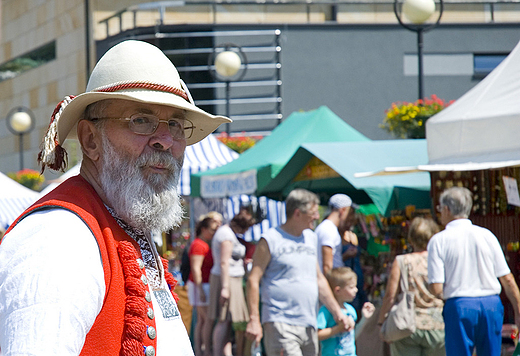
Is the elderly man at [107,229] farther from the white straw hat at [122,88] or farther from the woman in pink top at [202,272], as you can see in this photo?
the woman in pink top at [202,272]

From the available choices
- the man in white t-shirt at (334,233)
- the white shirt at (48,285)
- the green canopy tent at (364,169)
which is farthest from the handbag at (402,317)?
the white shirt at (48,285)

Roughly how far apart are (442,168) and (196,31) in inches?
581

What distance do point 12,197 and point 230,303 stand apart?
2.99m

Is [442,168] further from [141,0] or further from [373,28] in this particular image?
[141,0]

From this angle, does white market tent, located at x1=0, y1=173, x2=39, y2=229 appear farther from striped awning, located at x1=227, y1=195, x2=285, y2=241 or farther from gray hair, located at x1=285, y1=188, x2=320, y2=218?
gray hair, located at x1=285, y1=188, x2=320, y2=218

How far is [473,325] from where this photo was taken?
18.8 feet

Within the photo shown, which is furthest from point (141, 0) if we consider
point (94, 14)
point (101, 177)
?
point (101, 177)

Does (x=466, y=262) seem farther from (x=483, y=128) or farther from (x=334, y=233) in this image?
(x=334, y=233)

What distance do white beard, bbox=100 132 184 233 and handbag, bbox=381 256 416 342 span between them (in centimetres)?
438

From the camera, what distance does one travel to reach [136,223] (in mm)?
2213

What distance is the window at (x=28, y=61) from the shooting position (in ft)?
88.7

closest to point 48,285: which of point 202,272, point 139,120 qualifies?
point 139,120

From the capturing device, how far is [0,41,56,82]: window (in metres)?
27.0

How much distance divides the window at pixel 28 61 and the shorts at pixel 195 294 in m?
18.3
